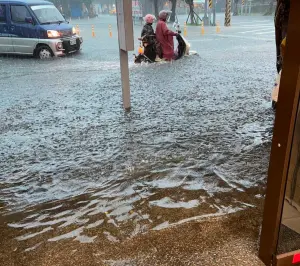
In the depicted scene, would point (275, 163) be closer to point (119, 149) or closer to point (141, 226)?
point (141, 226)

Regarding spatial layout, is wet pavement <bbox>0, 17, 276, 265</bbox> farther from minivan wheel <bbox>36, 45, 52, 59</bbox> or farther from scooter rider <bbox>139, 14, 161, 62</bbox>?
minivan wheel <bbox>36, 45, 52, 59</bbox>

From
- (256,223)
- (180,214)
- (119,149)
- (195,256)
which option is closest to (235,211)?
(256,223)

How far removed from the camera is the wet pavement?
2.58 metres

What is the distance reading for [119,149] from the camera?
424 cm

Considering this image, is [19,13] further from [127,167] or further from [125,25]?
[127,167]

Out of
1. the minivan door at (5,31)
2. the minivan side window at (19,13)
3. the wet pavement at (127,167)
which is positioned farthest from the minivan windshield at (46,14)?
the wet pavement at (127,167)

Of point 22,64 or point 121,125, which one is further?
point 22,64

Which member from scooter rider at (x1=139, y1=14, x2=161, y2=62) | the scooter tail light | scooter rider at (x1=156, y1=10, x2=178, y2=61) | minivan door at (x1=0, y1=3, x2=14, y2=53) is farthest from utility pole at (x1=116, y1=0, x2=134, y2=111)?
minivan door at (x1=0, y1=3, x2=14, y2=53)

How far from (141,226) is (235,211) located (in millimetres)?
866

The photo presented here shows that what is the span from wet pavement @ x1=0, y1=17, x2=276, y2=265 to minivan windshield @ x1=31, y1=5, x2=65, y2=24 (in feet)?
19.8

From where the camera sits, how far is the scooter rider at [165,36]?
1048 cm

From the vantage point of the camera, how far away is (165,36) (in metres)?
10.7

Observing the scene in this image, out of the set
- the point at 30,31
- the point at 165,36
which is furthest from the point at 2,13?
the point at 165,36

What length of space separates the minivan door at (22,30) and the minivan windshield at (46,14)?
331 millimetres
